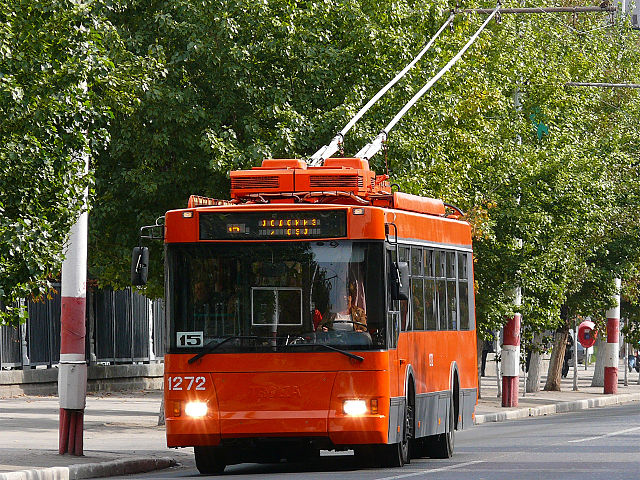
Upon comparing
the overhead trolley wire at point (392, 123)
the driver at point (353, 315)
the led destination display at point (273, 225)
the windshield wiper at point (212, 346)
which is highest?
the overhead trolley wire at point (392, 123)

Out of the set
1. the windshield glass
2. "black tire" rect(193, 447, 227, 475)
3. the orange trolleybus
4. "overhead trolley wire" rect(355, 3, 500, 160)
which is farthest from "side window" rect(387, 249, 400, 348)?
"overhead trolley wire" rect(355, 3, 500, 160)

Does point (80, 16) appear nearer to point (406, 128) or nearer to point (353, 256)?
point (353, 256)

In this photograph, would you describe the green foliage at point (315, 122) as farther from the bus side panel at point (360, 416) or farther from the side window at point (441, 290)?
the side window at point (441, 290)

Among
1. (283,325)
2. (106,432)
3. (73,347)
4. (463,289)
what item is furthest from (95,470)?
(106,432)

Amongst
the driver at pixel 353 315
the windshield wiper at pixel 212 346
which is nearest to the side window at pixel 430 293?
the driver at pixel 353 315

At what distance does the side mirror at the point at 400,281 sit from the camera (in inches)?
671

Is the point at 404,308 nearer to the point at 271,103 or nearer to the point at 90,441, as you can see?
the point at 90,441

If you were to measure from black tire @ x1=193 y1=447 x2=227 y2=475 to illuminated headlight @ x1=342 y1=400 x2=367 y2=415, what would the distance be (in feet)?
6.52

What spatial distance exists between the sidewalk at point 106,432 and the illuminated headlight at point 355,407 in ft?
10.2

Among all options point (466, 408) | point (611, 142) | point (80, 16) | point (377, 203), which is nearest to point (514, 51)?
point (611, 142)

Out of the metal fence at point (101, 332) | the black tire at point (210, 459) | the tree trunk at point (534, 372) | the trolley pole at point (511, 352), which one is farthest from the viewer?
the tree trunk at point (534, 372)

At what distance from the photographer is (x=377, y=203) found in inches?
738

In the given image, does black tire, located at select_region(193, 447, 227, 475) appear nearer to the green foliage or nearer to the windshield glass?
the windshield glass

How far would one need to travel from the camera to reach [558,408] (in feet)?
130
